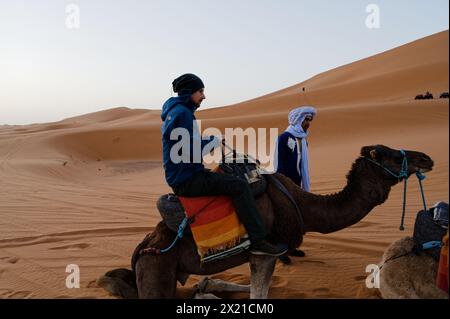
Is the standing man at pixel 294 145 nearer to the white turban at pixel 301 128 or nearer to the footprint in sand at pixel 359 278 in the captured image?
the white turban at pixel 301 128

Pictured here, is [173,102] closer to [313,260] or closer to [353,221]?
[353,221]

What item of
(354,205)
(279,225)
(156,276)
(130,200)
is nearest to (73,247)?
(156,276)

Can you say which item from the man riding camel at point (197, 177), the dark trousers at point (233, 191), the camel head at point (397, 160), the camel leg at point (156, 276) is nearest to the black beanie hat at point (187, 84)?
the man riding camel at point (197, 177)

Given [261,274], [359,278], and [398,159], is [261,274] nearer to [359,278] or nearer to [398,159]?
[398,159]

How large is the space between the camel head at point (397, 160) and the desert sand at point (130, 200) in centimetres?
94

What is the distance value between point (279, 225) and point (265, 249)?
13.3 inches

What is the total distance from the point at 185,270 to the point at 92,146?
2353 cm

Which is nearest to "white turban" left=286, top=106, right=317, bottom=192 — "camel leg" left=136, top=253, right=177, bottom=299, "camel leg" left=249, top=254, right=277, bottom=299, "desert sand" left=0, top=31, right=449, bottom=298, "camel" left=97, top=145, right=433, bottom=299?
"desert sand" left=0, top=31, right=449, bottom=298

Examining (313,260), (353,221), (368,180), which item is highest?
(368,180)

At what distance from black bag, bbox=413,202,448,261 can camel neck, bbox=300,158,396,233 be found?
44 centimetres

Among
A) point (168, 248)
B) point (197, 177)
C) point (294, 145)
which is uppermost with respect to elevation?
point (294, 145)

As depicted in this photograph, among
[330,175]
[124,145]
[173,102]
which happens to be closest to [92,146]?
[124,145]

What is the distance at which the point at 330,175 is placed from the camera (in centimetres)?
1298

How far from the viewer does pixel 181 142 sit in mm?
3525
